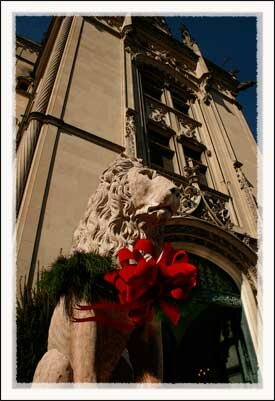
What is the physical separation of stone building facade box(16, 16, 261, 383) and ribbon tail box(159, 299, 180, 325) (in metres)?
2.19

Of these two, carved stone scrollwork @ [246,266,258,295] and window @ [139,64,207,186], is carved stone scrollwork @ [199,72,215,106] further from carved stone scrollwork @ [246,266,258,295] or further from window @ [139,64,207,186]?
carved stone scrollwork @ [246,266,258,295]

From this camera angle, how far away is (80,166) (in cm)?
511

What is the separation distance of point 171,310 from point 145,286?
0.18 m

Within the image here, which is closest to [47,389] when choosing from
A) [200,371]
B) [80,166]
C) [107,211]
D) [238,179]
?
[107,211]

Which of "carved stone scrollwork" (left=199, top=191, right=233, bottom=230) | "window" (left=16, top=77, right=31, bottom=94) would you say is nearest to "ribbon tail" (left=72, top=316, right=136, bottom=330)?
"carved stone scrollwork" (left=199, top=191, right=233, bottom=230)

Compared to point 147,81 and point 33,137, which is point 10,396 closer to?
point 33,137

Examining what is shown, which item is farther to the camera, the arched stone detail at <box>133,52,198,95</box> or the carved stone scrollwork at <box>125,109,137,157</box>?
the arched stone detail at <box>133,52,198,95</box>

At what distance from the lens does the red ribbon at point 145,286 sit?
4.97ft

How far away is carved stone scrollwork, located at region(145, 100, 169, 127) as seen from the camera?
8.85 meters

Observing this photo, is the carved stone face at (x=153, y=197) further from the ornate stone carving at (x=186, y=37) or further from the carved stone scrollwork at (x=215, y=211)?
the ornate stone carving at (x=186, y=37)

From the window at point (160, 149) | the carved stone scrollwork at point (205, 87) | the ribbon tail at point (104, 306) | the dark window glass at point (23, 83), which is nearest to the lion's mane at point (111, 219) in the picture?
the ribbon tail at point (104, 306)

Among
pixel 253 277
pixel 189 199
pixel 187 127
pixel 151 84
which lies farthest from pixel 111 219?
pixel 151 84

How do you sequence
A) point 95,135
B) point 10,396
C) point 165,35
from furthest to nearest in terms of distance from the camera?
point 165,35, point 95,135, point 10,396

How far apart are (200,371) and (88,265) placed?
17.9 feet
